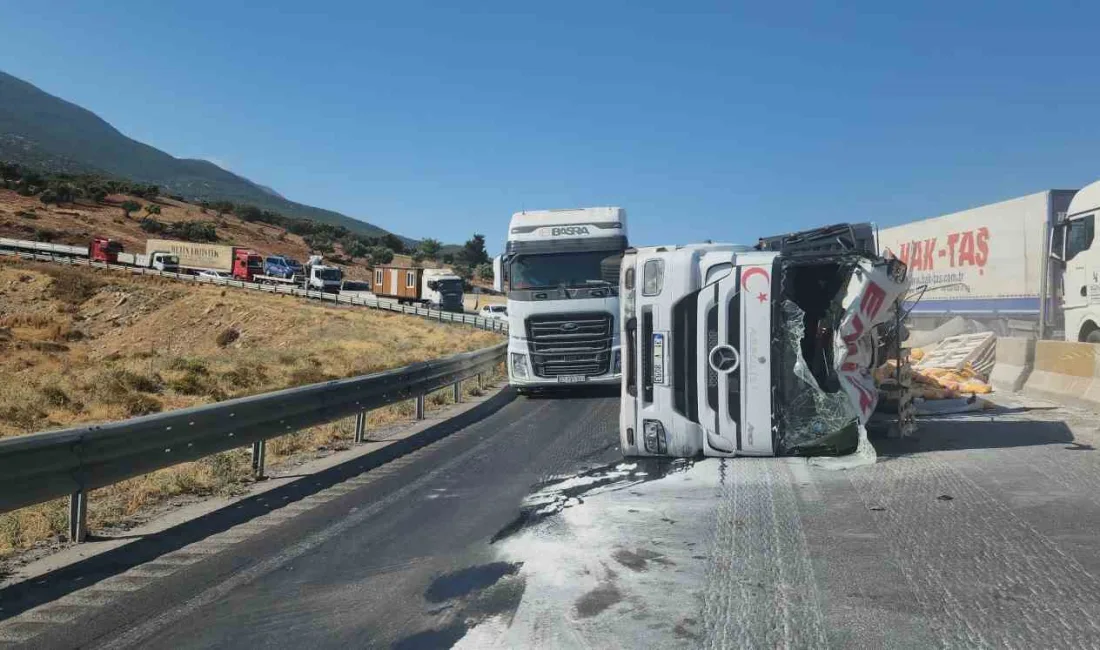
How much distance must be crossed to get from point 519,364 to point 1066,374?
8.86 m

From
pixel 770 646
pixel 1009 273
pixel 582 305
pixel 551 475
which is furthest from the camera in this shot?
pixel 1009 273

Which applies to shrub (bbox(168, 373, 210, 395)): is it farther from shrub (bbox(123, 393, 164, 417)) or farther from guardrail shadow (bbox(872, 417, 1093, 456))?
guardrail shadow (bbox(872, 417, 1093, 456))

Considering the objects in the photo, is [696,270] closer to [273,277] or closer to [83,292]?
[83,292]

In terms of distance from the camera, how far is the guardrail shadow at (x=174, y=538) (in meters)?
5.00

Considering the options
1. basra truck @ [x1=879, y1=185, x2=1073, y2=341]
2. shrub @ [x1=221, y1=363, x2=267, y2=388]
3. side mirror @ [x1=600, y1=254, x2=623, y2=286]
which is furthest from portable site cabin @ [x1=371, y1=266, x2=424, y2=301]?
side mirror @ [x1=600, y1=254, x2=623, y2=286]

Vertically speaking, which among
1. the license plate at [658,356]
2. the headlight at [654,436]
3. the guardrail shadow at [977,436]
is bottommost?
the guardrail shadow at [977,436]

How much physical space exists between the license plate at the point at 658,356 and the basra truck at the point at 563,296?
6728mm

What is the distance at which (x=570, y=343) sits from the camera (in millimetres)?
14586

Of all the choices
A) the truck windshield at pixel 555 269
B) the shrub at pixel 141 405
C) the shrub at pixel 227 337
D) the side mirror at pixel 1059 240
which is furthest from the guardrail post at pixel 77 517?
the shrub at pixel 227 337

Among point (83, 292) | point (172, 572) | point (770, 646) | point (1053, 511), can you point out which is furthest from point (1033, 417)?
point (83, 292)

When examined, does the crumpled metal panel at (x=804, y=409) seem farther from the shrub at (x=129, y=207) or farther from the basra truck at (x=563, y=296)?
the shrub at (x=129, y=207)

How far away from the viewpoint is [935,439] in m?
9.02

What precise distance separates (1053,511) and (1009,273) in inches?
579

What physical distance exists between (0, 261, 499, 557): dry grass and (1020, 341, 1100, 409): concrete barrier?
401 inches
